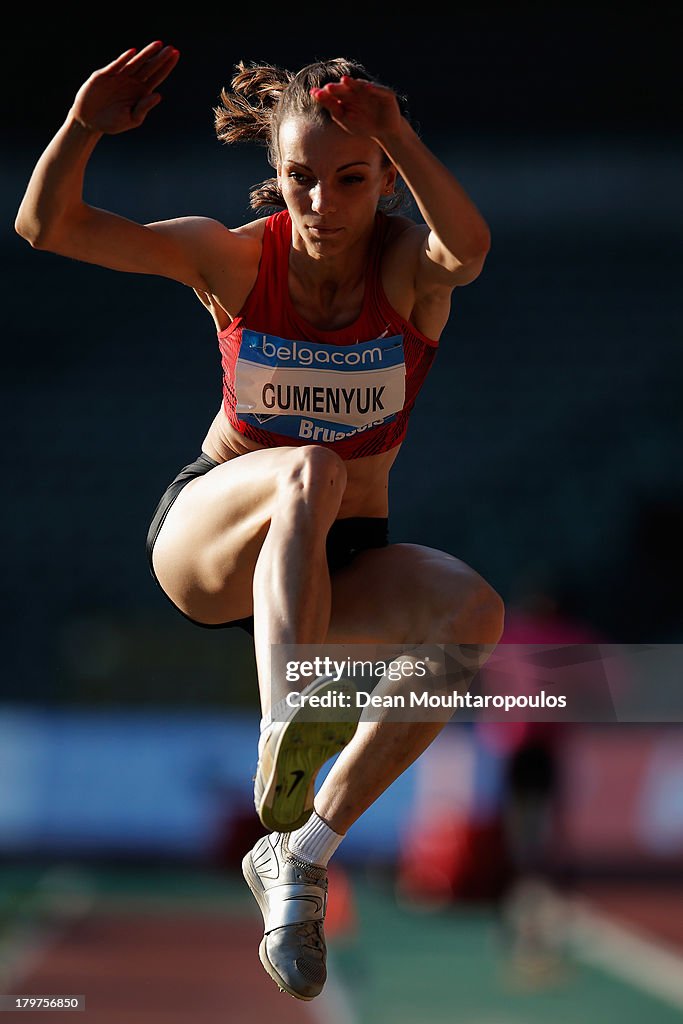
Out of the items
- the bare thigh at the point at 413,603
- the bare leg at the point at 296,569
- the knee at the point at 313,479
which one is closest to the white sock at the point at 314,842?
the bare thigh at the point at 413,603

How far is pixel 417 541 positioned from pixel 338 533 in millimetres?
8847

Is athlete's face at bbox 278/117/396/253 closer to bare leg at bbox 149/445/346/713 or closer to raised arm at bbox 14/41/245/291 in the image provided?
raised arm at bbox 14/41/245/291

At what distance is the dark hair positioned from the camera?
9.21ft

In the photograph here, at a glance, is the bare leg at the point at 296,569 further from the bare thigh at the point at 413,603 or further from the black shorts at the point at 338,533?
the black shorts at the point at 338,533

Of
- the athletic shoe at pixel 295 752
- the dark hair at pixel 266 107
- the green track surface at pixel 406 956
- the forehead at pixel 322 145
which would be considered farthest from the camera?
the green track surface at pixel 406 956

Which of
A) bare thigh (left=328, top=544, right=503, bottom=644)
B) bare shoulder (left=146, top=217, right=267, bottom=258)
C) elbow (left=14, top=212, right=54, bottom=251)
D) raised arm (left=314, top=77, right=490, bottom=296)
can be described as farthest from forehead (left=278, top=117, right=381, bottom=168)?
bare thigh (left=328, top=544, right=503, bottom=644)

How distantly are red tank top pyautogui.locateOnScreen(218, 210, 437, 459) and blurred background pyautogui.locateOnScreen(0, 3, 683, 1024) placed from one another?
4.40 metres

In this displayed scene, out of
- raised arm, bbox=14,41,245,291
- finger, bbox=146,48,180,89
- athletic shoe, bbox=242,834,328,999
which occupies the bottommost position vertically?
athletic shoe, bbox=242,834,328,999

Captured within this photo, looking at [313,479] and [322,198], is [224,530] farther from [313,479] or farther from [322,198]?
[322,198]

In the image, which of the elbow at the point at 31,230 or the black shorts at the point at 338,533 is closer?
the elbow at the point at 31,230

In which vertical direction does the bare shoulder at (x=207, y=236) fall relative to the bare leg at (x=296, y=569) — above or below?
above

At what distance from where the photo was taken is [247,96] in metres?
3.07

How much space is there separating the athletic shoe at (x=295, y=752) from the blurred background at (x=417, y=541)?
472 centimetres

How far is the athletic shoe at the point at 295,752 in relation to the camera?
97.6 inches
